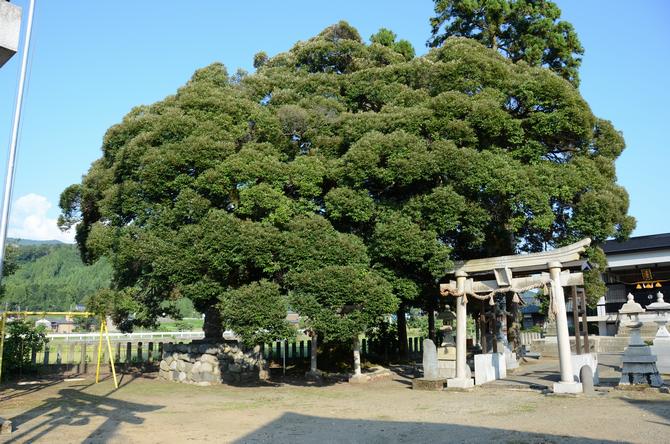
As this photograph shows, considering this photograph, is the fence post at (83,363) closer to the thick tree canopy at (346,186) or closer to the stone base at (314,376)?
the thick tree canopy at (346,186)

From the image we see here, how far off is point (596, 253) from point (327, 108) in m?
10.3

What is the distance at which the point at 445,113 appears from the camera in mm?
15523

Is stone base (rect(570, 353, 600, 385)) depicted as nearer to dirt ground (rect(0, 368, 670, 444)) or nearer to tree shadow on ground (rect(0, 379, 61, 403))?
dirt ground (rect(0, 368, 670, 444))

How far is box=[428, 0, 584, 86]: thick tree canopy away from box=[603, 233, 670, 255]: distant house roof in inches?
490

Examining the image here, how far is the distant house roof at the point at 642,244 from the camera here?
30.3m

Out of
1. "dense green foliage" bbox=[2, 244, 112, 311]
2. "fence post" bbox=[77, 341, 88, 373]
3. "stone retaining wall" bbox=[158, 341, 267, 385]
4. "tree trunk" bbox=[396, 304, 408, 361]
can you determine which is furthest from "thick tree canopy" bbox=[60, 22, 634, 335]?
"dense green foliage" bbox=[2, 244, 112, 311]

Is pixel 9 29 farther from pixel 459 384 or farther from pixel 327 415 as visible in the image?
pixel 459 384

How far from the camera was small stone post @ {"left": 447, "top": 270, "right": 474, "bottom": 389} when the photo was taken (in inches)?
547

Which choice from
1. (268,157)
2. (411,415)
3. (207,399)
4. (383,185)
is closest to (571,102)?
(383,185)

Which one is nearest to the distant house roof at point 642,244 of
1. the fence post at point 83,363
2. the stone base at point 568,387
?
A: the stone base at point 568,387

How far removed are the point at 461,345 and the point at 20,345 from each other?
14614 millimetres

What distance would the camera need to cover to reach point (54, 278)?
104625mm

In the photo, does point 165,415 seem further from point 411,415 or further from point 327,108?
point 327,108

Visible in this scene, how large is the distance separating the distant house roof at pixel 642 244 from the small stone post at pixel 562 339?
67.7 ft
